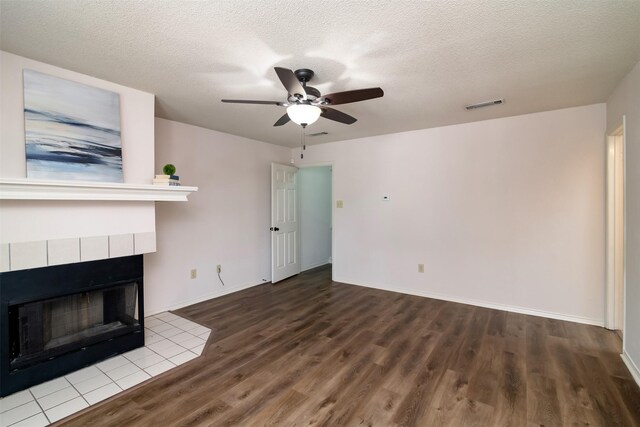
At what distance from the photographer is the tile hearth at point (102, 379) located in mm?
1954

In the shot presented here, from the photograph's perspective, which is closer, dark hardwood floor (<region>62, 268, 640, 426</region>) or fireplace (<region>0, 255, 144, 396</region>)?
dark hardwood floor (<region>62, 268, 640, 426</region>)

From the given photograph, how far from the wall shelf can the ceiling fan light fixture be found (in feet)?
4.70

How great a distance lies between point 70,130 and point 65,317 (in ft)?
5.19

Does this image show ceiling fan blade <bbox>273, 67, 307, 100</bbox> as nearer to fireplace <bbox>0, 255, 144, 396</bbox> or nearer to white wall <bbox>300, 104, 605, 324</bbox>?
fireplace <bbox>0, 255, 144, 396</bbox>

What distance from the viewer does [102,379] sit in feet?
7.63

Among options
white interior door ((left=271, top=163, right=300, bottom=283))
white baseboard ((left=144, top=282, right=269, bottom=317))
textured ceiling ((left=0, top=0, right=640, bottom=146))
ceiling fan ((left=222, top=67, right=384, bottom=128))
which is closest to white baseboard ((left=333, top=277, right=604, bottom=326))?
white interior door ((left=271, top=163, right=300, bottom=283))

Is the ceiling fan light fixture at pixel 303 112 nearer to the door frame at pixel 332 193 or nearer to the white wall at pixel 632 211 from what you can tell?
the white wall at pixel 632 211

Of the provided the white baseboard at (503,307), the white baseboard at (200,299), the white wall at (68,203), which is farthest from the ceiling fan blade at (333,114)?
the white baseboard at (200,299)

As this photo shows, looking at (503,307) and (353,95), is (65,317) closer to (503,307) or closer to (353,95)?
(353,95)

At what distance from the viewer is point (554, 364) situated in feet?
8.30

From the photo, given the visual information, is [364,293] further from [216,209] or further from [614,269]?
[614,269]

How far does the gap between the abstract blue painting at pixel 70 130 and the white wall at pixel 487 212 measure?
11.1 ft

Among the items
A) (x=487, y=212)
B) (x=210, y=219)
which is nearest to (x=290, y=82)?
(x=210, y=219)

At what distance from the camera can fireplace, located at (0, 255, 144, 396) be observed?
2.16 m
